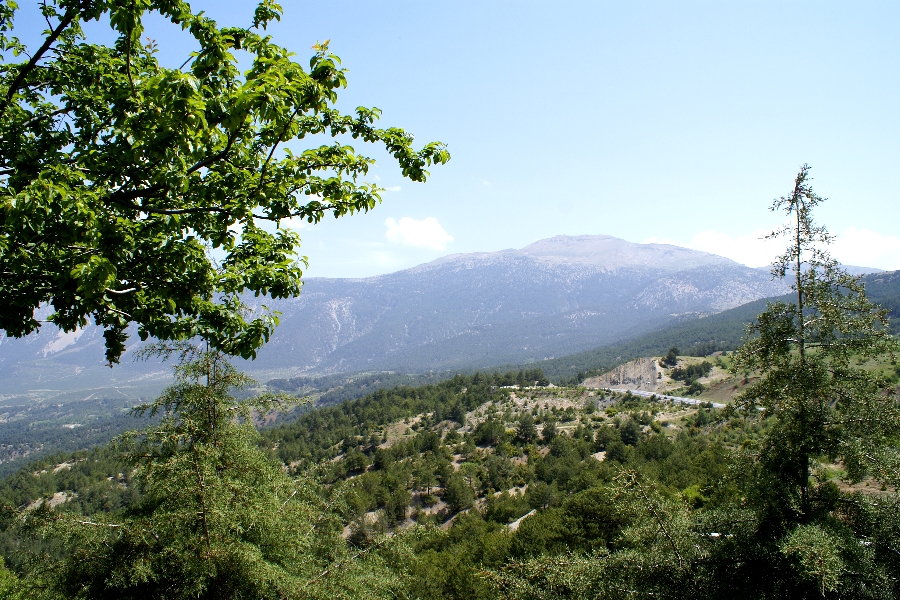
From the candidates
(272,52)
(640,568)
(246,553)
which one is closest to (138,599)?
(246,553)

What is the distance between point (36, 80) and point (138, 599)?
8.28 meters

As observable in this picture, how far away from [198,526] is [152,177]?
6.73m

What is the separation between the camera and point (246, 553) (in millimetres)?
7445

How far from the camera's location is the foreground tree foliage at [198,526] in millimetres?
7621

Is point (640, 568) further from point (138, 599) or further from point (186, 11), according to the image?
point (186, 11)

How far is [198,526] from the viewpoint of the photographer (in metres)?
7.96

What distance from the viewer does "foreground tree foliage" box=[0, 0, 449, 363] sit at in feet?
11.5

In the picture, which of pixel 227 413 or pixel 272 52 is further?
pixel 227 413

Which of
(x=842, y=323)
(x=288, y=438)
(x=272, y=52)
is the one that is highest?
(x=272, y=52)

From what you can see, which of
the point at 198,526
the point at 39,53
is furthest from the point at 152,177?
the point at 198,526

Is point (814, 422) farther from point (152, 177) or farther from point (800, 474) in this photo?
point (152, 177)

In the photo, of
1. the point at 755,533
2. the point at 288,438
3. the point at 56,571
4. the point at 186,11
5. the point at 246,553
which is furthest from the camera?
the point at 288,438

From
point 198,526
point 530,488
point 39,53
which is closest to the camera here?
point 39,53

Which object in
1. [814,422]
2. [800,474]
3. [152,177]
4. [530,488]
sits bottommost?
[530,488]
